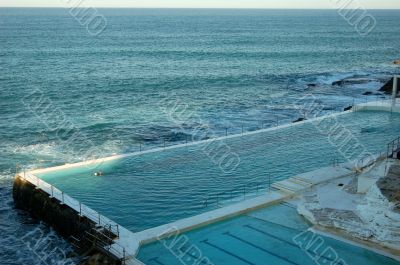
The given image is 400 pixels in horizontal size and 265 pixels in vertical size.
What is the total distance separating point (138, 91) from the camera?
2174 inches

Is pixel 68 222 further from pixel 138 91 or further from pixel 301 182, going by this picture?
pixel 138 91

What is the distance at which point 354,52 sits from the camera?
10150 centimetres

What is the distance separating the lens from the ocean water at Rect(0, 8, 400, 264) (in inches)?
Answer: 1349

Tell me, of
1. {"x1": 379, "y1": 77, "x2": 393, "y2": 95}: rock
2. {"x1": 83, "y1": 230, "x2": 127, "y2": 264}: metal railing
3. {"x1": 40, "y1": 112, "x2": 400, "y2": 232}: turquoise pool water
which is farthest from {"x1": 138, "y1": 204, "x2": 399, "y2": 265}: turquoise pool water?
{"x1": 379, "y1": 77, "x2": 393, "y2": 95}: rock

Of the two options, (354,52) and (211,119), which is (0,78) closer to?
(211,119)

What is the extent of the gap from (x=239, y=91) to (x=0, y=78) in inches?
1086

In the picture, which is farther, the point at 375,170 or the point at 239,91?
the point at 239,91

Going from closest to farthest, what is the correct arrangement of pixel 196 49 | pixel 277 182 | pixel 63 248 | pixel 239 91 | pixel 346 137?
pixel 63 248 → pixel 277 182 → pixel 346 137 → pixel 239 91 → pixel 196 49

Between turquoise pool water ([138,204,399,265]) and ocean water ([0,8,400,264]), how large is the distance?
4966 mm

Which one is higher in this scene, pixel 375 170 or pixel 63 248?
pixel 375 170

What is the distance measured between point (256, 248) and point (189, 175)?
830 cm

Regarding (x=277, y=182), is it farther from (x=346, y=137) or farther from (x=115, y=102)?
(x=115, y=102)

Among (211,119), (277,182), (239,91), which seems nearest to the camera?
(277,182)

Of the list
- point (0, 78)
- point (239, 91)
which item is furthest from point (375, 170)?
point (0, 78)
